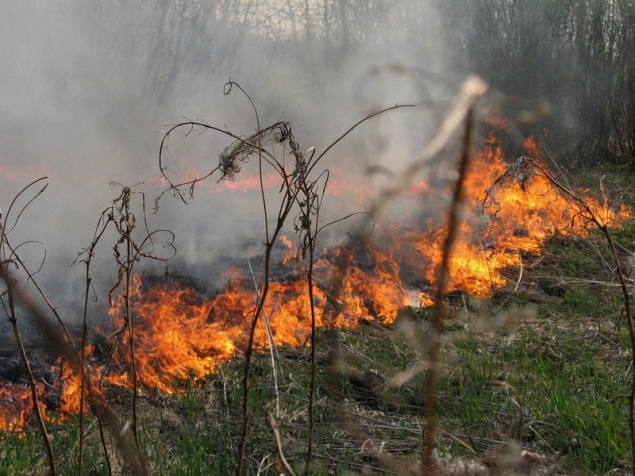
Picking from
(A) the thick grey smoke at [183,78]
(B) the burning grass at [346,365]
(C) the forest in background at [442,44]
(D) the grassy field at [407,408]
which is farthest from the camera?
(C) the forest in background at [442,44]

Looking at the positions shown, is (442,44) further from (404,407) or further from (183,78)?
(404,407)

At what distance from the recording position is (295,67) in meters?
11.7

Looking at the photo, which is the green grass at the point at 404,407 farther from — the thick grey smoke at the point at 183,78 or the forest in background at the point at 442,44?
the forest in background at the point at 442,44

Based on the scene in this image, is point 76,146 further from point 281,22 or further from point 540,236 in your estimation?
point 540,236

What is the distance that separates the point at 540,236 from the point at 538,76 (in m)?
4.57

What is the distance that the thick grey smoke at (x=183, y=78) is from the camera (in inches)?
368

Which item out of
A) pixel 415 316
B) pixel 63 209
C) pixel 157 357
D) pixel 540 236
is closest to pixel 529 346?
pixel 415 316

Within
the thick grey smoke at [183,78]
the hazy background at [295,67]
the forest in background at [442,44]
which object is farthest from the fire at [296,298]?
the forest in background at [442,44]

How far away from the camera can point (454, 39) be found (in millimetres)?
11094

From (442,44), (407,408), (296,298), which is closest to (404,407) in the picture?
(407,408)

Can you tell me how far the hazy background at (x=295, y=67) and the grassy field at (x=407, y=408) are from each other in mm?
5318

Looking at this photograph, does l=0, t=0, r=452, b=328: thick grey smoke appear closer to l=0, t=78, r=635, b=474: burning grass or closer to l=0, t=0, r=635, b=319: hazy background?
l=0, t=0, r=635, b=319: hazy background

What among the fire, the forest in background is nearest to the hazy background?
the forest in background

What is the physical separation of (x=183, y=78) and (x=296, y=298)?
687 centimetres
